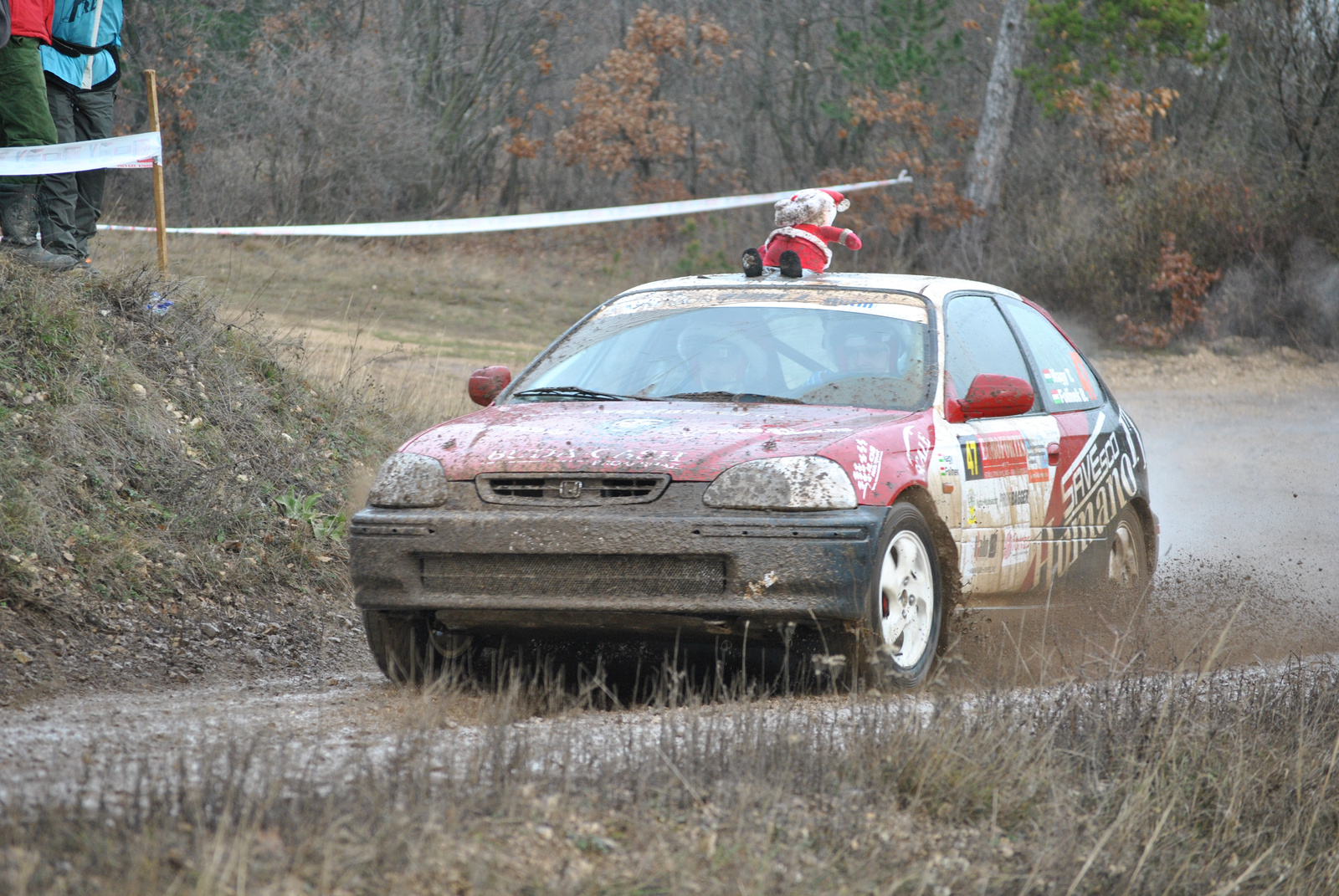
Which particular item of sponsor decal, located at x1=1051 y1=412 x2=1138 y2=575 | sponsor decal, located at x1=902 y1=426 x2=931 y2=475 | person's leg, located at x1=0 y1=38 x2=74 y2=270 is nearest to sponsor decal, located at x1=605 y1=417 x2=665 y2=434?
sponsor decal, located at x1=902 y1=426 x2=931 y2=475

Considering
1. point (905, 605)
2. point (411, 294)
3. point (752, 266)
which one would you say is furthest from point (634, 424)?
point (411, 294)

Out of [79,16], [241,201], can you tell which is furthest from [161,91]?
[79,16]

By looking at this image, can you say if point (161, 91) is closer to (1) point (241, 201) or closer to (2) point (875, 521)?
(1) point (241, 201)

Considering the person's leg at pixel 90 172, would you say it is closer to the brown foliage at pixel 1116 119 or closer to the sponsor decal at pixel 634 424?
the sponsor decal at pixel 634 424

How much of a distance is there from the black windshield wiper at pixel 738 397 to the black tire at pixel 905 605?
2.34 ft

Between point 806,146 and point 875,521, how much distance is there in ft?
80.6

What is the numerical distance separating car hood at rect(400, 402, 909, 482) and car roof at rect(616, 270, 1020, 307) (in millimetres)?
862

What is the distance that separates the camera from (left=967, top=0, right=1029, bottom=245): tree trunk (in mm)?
22984

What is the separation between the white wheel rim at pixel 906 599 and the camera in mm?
4852

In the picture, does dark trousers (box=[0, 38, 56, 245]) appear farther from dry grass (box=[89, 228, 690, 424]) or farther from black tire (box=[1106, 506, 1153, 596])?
black tire (box=[1106, 506, 1153, 596])

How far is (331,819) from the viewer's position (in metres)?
3.05

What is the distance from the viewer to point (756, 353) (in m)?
5.76

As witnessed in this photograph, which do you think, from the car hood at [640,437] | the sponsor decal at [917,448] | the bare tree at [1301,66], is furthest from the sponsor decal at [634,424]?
the bare tree at [1301,66]

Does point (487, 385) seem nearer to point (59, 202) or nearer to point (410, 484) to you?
point (410, 484)
